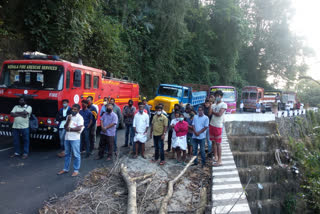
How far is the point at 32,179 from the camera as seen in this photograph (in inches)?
212

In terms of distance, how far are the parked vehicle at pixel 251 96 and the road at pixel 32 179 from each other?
975 inches

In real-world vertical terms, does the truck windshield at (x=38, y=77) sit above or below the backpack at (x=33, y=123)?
above

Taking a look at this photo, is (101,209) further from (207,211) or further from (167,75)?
(167,75)

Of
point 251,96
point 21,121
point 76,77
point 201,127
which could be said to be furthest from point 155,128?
point 251,96

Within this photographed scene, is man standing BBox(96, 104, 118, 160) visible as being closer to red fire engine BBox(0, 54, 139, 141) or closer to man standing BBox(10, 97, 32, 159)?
red fire engine BBox(0, 54, 139, 141)

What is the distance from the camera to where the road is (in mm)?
4273

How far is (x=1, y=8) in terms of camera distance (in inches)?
446

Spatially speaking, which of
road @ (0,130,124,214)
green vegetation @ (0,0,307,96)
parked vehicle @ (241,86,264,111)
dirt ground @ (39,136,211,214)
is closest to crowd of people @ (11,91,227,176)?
road @ (0,130,124,214)

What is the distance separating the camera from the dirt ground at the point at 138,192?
13.9 feet

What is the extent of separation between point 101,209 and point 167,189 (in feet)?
4.74

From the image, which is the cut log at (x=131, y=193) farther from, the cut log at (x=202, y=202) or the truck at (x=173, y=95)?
the truck at (x=173, y=95)

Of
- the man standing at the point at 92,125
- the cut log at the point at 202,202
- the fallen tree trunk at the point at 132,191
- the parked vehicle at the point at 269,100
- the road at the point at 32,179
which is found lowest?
the cut log at the point at 202,202

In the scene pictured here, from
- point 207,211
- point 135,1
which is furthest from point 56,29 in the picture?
point 135,1

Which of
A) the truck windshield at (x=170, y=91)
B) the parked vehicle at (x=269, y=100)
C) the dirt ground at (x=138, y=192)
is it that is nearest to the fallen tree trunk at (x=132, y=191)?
the dirt ground at (x=138, y=192)
